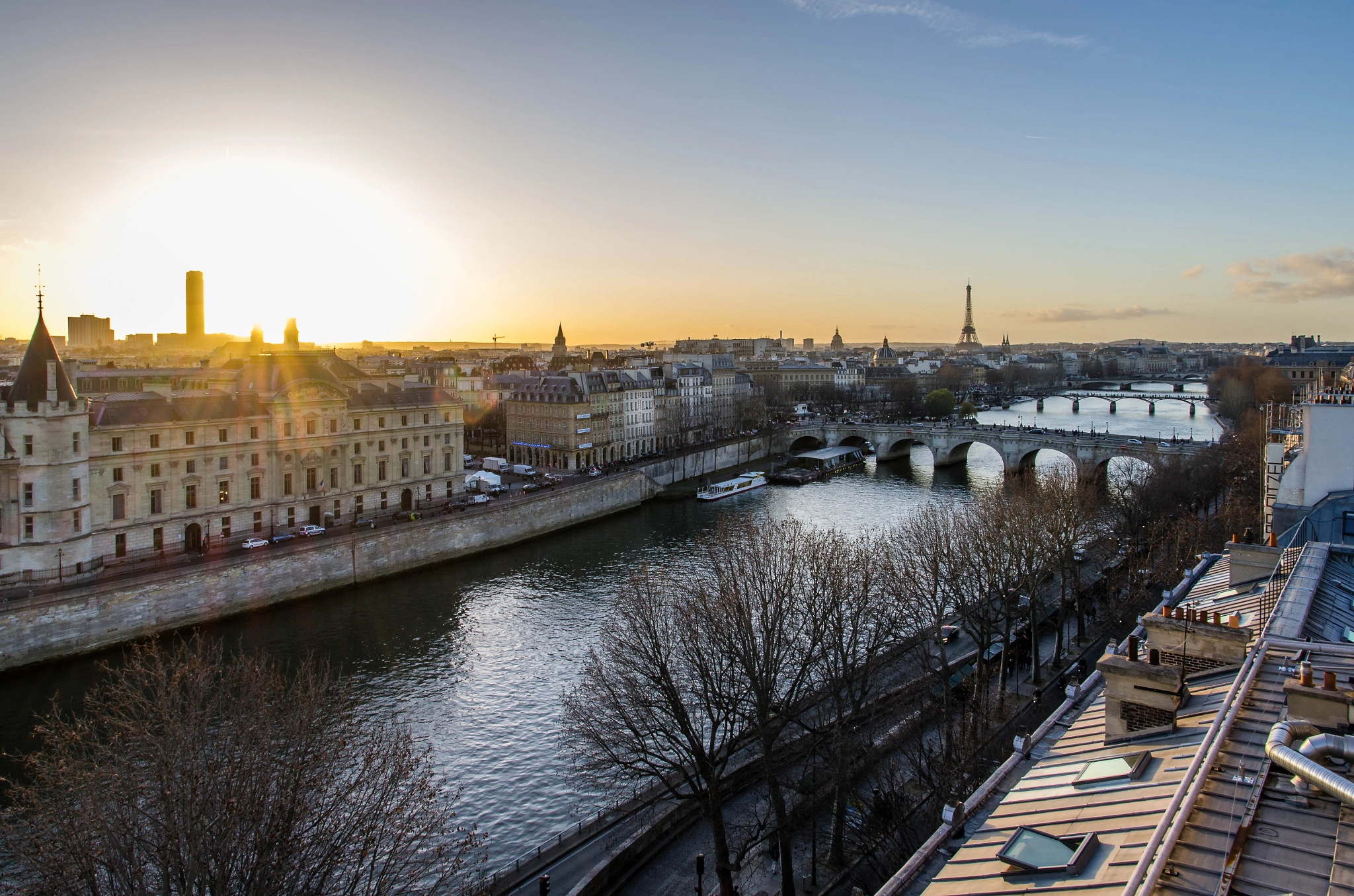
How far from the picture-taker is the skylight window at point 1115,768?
29.7 ft

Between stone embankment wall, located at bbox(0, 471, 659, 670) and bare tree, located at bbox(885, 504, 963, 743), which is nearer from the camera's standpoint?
bare tree, located at bbox(885, 504, 963, 743)

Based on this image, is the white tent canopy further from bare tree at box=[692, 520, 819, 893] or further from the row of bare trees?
bare tree at box=[692, 520, 819, 893]

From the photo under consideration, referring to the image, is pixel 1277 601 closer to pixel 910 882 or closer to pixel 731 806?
pixel 910 882

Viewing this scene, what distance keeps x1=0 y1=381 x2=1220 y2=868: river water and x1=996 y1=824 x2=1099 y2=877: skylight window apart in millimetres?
12636

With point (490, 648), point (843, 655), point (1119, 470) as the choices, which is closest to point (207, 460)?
point (490, 648)

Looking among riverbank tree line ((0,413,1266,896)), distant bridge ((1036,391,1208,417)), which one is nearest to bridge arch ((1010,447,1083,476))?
riverbank tree line ((0,413,1266,896))

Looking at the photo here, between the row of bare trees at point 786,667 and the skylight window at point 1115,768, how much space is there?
7117 millimetres

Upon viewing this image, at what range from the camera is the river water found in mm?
21453

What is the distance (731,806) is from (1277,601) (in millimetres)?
11489

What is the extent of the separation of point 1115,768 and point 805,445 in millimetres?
84170

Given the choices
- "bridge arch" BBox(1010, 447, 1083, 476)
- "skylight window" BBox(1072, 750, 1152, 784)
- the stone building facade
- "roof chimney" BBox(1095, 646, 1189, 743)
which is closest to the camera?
"skylight window" BBox(1072, 750, 1152, 784)

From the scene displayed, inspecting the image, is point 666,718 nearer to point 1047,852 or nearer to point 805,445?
point 1047,852

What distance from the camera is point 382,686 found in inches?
1078

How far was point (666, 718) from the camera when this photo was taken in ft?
66.0
